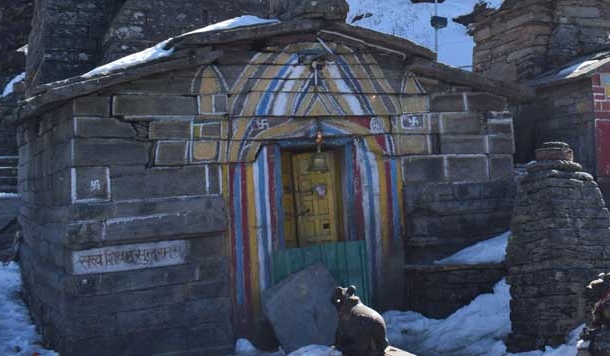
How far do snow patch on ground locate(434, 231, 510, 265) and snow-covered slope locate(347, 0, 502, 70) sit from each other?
78.7ft

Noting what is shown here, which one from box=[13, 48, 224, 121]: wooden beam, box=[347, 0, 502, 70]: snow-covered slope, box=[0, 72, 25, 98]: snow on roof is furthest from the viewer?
box=[347, 0, 502, 70]: snow-covered slope

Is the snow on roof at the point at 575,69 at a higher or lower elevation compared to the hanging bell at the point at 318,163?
higher

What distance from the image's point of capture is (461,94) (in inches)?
347

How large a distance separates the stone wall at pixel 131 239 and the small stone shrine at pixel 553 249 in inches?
120

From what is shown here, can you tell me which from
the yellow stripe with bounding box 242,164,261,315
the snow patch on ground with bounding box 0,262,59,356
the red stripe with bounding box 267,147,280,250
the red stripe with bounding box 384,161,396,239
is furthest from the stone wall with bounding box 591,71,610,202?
the snow patch on ground with bounding box 0,262,59,356

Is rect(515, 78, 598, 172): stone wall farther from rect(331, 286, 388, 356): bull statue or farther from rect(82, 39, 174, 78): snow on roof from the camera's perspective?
rect(82, 39, 174, 78): snow on roof

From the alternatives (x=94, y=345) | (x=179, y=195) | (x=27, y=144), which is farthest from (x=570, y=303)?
(x=27, y=144)

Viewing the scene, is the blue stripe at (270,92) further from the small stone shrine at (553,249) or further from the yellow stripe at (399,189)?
the small stone shrine at (553,249)

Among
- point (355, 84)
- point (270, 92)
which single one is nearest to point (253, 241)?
point (270, 92)

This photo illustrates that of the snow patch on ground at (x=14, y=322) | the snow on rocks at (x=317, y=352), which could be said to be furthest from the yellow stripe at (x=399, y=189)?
the snow patch on ground at (x=14, y=322)

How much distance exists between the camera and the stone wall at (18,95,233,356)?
7094mm

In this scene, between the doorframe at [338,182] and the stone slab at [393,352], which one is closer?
the stone slab at [393,352]

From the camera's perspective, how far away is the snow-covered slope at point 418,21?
108 ft

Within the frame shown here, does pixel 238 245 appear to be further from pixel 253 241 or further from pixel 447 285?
pixel 447 285
